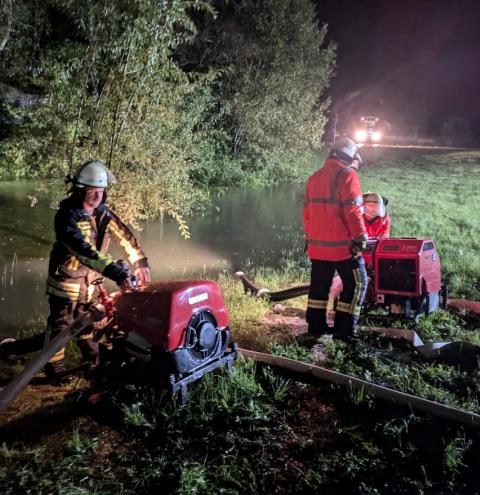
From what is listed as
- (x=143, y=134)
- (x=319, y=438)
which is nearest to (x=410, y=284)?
(x=319, y=438)

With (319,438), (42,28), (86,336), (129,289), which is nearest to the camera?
(319,438)

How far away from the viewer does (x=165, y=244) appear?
11.9 meters

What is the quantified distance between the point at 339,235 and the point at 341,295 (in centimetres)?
62

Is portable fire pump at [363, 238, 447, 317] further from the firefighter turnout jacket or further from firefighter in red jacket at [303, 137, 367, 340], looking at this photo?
the firefighter turnout jacket

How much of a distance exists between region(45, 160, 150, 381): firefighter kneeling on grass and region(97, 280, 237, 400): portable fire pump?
46cm

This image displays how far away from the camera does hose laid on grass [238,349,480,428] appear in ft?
9.70

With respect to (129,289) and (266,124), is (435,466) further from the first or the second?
(266,124)

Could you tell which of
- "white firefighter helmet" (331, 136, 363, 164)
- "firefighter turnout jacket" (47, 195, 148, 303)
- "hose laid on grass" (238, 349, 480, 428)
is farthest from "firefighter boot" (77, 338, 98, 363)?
"white firefighter helmet" (331, 136, 363, 164)

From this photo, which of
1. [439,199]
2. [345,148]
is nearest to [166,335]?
[345,148]

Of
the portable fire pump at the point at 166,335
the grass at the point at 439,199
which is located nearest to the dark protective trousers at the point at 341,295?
the portable fire pump at the point at 166,335

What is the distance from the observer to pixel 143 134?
288 inches

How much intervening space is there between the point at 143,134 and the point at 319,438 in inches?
221

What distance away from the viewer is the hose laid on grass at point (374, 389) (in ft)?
9.70

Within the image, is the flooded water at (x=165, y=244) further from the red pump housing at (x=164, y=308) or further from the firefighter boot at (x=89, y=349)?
the red pump housing at (x=164, y=308)
